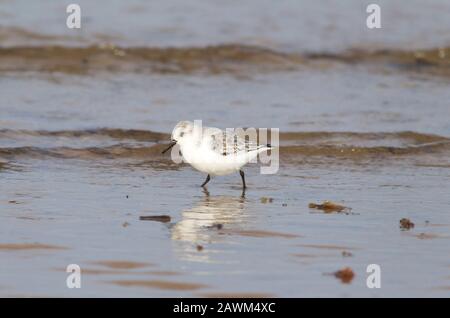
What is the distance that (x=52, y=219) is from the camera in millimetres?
7051

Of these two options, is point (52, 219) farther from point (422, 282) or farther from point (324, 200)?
point (422, 282)

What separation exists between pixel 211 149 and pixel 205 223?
4.66 feet

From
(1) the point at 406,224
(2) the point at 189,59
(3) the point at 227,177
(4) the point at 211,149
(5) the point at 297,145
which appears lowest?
(1) the point at 406,224

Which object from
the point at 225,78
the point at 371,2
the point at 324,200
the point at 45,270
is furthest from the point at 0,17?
the point at 45,270

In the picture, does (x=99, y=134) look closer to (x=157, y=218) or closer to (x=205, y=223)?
(x=157, y=218)

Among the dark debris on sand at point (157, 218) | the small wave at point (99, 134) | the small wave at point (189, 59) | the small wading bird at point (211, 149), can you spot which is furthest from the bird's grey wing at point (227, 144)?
the small wave at point (189, 59)

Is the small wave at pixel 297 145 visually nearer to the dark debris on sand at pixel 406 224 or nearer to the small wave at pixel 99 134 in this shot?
the small wave at pixel 99 134

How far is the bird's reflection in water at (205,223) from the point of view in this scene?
6266 millimetres

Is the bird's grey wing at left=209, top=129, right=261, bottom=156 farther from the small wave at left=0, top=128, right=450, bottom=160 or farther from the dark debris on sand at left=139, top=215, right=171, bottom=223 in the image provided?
the small wave at left=0, top=128, right=450, bottom=160

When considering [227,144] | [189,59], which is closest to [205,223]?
[227,144]

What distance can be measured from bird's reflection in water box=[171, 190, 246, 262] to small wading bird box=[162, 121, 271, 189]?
0.83 ft

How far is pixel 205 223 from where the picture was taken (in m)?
7.09

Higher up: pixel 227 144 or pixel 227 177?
pixel 227 144
